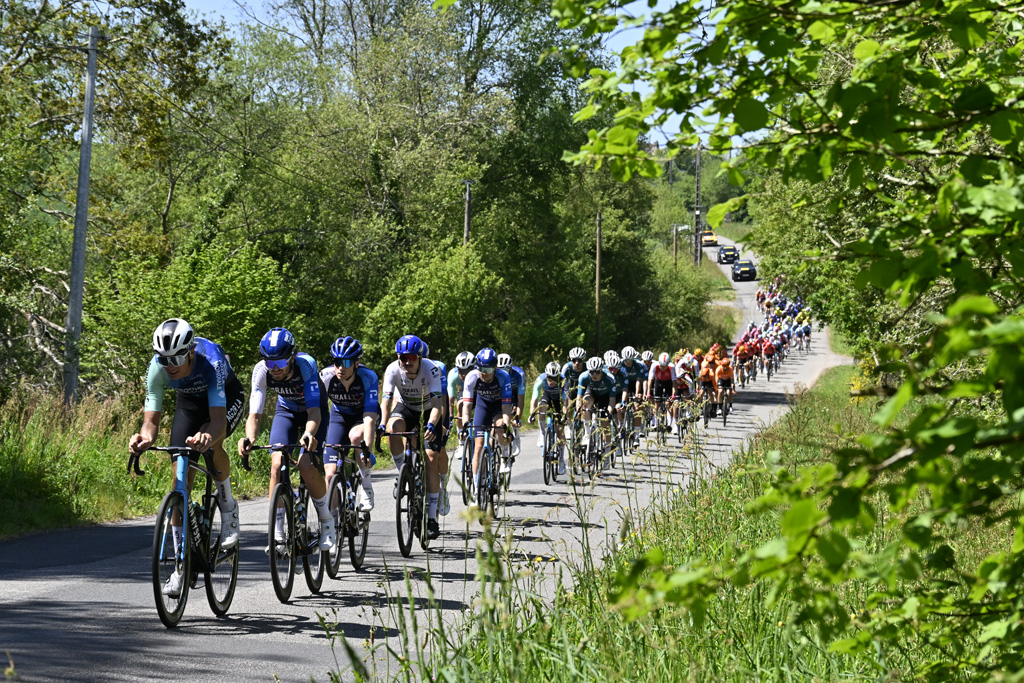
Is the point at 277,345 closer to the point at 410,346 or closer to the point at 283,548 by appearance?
the point at 283,548

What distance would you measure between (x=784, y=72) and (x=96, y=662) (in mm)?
5141

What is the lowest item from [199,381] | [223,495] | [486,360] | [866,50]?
[223,495]

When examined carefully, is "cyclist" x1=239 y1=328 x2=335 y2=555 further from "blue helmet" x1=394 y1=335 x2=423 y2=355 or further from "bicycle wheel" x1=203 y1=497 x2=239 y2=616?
"blue helmet" x1=394 y1=335 x2=423 y2=355

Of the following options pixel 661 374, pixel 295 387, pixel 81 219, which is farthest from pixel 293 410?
pixel 661 374

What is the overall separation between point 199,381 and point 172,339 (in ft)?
1.82

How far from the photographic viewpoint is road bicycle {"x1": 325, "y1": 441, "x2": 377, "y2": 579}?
8.97 metres

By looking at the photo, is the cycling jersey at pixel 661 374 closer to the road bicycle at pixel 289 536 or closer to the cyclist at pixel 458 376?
the cyclist at pixel 458 376

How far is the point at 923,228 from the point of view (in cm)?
327

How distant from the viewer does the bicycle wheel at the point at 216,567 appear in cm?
746

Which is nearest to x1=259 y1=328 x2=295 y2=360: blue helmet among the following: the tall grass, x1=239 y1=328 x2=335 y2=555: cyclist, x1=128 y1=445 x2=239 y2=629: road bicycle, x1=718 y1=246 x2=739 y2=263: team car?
x1=239 y1=328 x2=335 y2=555: cyclist

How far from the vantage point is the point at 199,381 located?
7625 millimetres

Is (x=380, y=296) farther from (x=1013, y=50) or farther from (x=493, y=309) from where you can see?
(x=1013, y=50)

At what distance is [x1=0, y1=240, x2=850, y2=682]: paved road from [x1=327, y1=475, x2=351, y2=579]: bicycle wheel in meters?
0.16

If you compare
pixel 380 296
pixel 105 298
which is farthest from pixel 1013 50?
pixel 380 296
